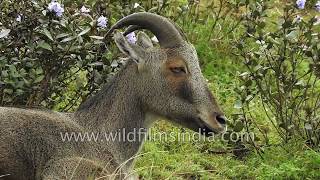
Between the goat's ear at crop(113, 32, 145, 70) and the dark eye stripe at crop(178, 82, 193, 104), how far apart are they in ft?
1.26

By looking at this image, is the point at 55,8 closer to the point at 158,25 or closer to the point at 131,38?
the point at 131,38

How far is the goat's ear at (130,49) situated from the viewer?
679cm

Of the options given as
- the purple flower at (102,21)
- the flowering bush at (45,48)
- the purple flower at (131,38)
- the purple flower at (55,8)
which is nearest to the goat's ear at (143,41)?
the purple flower at (131,38)

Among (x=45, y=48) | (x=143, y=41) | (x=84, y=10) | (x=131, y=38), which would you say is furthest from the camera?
(x=84, y=10)

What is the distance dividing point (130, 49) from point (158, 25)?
30 centimetres

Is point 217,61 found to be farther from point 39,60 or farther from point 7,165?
point 7,165

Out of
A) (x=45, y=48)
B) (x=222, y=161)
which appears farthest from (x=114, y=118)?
(x=222, y=161)

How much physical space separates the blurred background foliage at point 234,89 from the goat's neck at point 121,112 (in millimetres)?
350

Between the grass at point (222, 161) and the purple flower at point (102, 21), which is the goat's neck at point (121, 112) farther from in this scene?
the purple flower at point (102, 21)

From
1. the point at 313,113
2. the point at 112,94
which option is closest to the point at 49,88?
the point at 112,94

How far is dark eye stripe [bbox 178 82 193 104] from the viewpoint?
679 centimetres

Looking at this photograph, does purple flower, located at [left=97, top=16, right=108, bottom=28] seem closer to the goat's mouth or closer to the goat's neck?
the goat's neck

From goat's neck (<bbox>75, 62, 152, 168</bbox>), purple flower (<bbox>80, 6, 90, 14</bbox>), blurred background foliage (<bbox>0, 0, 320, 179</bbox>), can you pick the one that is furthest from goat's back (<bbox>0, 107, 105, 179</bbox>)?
purple flower (<bbox>80, 6, 90, 14</bbox>)

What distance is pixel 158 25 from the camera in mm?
6805
